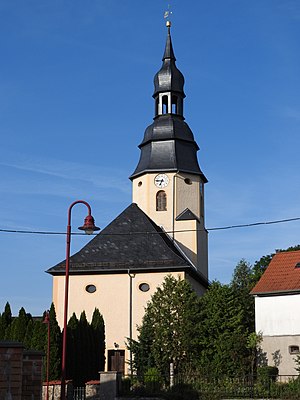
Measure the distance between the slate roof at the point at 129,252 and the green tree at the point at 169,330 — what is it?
3225 millimetres

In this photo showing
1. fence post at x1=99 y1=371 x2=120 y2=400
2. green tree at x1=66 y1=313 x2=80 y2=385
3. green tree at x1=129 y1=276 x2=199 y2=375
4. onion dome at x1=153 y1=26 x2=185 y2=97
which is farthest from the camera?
onion dome at x1=153 y1=26 x2=185 y2=97

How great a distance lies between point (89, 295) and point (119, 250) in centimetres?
306

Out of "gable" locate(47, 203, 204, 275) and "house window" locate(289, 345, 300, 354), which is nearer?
"house window" locate(289, 345, 300, 354)

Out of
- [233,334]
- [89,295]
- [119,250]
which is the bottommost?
[233,334]

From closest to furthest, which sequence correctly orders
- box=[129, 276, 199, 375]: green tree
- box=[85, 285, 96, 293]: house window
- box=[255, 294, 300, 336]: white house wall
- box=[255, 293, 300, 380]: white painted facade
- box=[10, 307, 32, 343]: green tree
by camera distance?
box=[10, 307, 32, 343]: green tree
box=[255, 293, 300, 380]: white painted facade
box=[255, 294, 300, 336]: white house wall
box=[129, 276, 199, 375]: green tree
box=[85, 285, 96, 293]: house window

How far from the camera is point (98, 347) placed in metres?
33.1

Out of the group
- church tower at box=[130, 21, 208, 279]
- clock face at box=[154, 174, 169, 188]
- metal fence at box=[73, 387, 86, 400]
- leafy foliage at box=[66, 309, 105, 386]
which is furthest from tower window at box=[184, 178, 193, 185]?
metal fence at box=[73, 387, 86, 400]

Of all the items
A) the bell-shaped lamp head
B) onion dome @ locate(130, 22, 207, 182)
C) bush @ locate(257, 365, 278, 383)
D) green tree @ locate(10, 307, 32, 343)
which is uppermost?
onion dome @ locate(130, 22, 207, 182)

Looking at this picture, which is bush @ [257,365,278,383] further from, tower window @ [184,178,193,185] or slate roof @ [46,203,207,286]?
tower window @ [184,178,193,185]

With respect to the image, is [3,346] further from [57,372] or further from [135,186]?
[135,186]

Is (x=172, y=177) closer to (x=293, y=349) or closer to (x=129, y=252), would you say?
(x=129, y=252)

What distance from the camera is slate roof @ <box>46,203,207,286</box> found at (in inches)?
1480

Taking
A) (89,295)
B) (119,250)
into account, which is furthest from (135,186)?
(89,295)

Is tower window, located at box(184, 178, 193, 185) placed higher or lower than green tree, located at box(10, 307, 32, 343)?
higher
